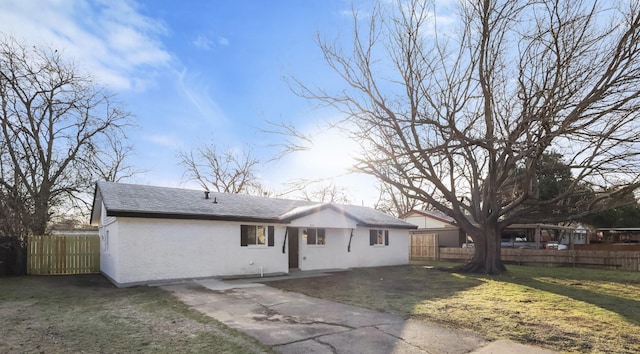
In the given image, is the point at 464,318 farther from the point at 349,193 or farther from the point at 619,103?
the point at 349,193

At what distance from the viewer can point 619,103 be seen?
5699 mm

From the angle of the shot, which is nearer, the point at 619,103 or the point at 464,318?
the point at 619,103

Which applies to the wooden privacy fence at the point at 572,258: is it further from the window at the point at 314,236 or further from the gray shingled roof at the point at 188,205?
the window at the point at 314,236

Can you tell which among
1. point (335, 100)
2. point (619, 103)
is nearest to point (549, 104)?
point (619, 103)

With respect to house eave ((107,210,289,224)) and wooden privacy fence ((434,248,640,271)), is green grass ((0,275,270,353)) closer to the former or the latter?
house eave ((107,210,289,224))

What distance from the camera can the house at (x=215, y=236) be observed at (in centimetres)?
1228

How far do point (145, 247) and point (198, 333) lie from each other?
709cm

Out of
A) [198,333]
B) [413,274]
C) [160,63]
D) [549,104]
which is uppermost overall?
[160,63]

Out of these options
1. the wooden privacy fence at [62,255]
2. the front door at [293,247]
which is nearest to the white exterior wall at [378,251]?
the front door at [293,247]

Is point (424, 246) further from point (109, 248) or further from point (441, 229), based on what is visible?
point (109, 248)

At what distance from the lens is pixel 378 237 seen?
20375mm

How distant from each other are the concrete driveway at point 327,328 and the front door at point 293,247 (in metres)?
6.49

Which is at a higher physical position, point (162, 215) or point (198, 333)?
point (162, 215)

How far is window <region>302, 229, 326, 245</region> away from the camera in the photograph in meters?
17.2
